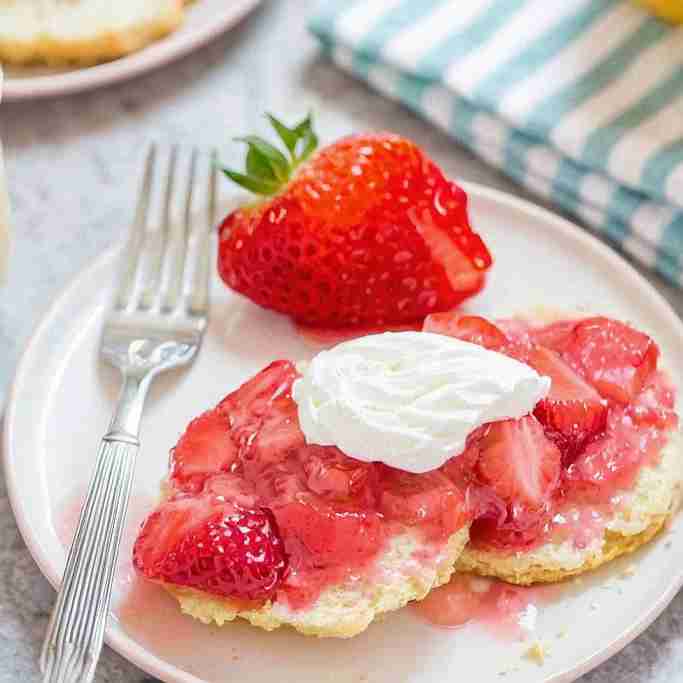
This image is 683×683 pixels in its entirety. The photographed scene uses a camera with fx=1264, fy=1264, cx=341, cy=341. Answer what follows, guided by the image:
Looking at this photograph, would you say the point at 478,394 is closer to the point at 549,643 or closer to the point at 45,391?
the point at 549,643

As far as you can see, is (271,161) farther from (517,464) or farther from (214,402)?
(517,464)

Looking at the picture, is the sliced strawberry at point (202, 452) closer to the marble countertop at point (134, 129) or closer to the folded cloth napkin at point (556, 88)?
the marble countertop at point (134, 129)

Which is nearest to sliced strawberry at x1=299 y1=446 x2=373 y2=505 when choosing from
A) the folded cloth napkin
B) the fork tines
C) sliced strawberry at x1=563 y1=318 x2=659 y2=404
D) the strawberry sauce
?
the strawberry sauce

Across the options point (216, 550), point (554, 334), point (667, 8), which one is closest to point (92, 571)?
point (216, 550)

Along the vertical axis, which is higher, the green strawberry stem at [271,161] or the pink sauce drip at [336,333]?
the green strawberry stem at [271,161]

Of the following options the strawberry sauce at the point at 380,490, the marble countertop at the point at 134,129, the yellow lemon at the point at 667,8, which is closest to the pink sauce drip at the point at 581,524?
the strawberry sauce at the point at 380,490

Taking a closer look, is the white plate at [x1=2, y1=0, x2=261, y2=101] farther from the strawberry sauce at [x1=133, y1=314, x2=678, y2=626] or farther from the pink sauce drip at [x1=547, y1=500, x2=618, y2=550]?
the pink sauce drip at [x1=547, y1=500, x2=618, y2=550]

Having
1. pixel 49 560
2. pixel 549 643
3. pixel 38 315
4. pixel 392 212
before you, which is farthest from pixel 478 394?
pixel 38 315
